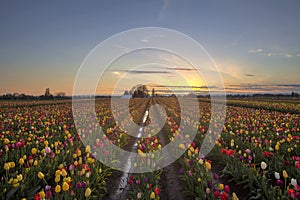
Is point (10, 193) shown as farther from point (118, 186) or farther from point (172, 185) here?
point (172, 185)

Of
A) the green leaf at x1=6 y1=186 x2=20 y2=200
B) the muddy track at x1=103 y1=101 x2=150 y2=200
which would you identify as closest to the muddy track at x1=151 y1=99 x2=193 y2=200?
the muddy track at x1=103 y1=101 x2=150 y2=200

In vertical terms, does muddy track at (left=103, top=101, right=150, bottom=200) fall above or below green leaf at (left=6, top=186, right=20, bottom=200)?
below

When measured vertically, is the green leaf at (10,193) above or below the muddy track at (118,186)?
above

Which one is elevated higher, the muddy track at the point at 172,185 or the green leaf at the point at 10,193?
the green leaf at the point at 10,193

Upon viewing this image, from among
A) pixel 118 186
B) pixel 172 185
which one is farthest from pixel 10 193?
pixel 172 185

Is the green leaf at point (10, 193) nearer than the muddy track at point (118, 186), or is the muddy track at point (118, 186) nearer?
the green leaf at point (10, 193)

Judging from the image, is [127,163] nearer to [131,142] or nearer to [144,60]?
[131,142]

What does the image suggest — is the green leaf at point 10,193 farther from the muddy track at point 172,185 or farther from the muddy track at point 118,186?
the muddy track at point 172,185

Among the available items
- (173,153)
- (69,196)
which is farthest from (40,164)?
(173,153)

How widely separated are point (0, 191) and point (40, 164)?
3.43ft

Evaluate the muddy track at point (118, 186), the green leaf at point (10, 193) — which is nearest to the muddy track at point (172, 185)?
the muddy track at point (118, 186)

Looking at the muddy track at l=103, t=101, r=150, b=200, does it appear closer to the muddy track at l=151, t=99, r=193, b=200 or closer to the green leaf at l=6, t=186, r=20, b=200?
the muddy track at l=151, t=99, r=193, b=200

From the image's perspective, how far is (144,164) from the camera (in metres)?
5.82

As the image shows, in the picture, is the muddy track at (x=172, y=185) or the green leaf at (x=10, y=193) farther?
the muddy track at (x=172, y=185)
